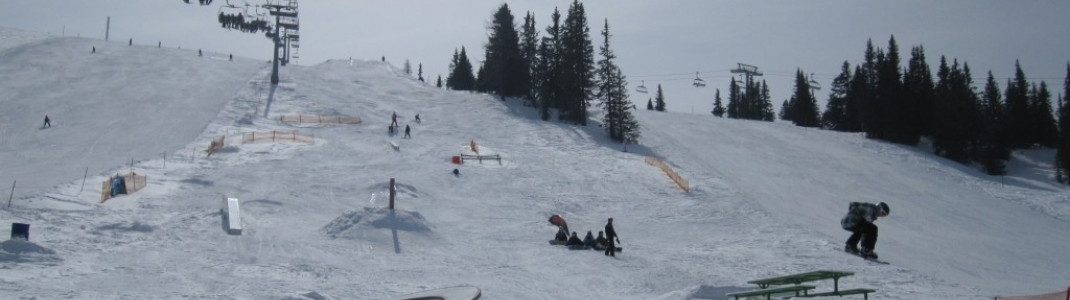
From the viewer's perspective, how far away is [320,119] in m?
52.7

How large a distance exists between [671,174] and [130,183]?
2267 cm

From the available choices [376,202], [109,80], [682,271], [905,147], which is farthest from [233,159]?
[905,147]

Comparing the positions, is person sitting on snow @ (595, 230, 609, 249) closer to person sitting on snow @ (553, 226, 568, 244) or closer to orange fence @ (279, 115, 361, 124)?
person sitting on snow @ (553, 226, 568, 244)

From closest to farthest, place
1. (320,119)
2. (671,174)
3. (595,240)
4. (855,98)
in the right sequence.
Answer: (595,240) → (671,174) → (320,119) → (855,98)

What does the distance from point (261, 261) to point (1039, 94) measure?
82509 millimetres

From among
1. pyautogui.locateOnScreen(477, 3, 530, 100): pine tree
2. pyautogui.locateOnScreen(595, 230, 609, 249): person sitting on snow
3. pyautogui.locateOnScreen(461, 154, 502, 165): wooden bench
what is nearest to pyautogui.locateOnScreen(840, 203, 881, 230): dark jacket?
pyautogui.locateOnScreen(595, 230, 609, 249): person sitting on snow

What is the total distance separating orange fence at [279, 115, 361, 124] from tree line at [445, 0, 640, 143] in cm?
1514

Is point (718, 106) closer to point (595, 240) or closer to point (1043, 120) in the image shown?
point (1043, 120)

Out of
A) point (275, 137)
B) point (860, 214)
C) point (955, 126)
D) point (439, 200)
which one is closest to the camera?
point (860, 214)

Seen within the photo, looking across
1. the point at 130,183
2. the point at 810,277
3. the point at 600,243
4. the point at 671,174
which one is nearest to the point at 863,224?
the point at 600,243

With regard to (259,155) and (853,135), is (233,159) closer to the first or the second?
(259,155)

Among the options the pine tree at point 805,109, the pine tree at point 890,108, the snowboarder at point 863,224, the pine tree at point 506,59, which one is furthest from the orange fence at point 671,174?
the pine tree at point 805,109

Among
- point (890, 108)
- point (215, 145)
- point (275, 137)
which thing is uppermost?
point (890, 108)

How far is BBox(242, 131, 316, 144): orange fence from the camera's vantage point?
42438 millimetres
